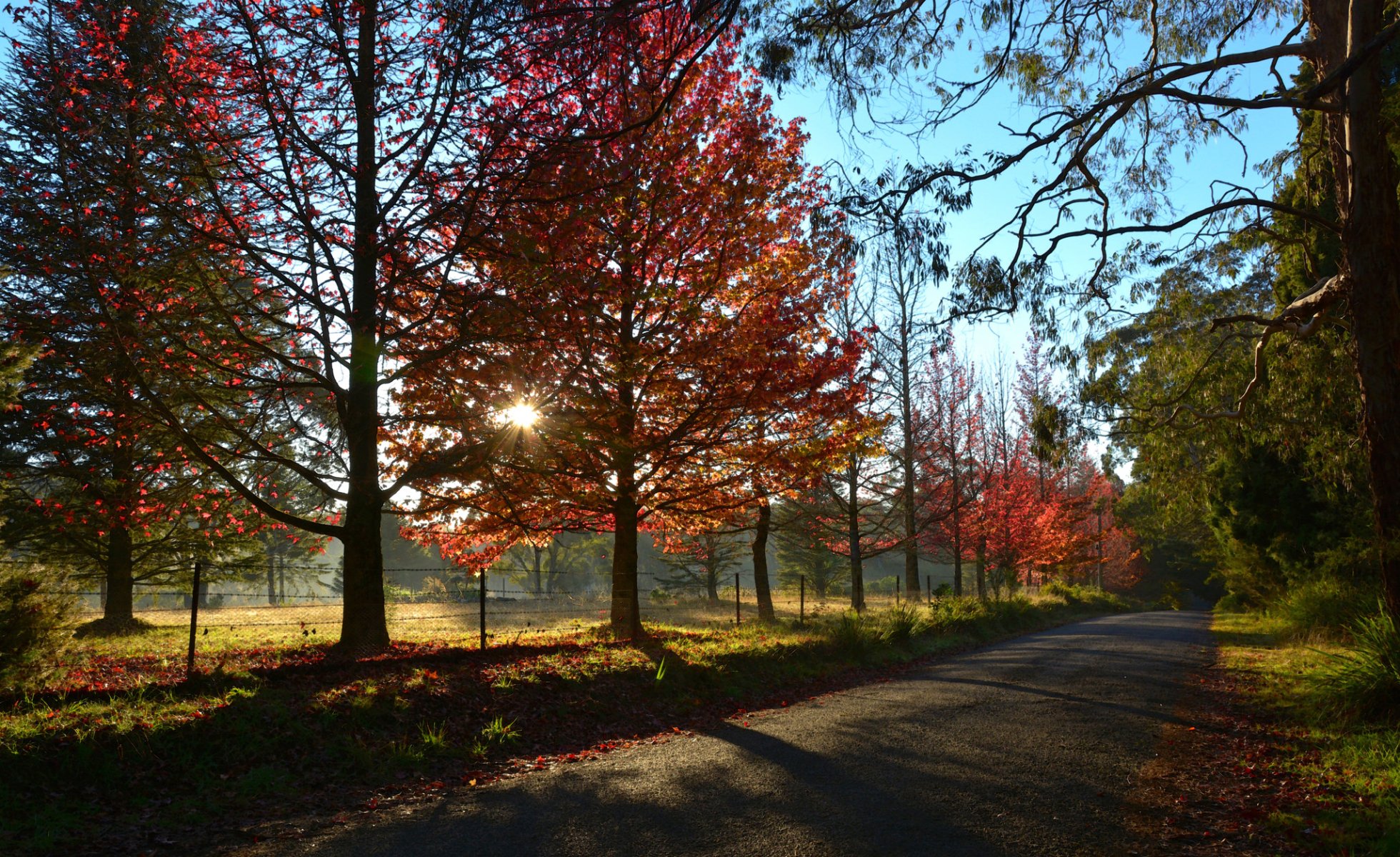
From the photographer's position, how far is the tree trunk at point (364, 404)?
10008 millimetres

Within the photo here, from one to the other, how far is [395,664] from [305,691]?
1.53m

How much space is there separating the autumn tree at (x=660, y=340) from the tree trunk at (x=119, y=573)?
7.69 m

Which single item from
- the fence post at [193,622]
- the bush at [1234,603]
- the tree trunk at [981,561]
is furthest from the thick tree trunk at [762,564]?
the bush at [1234,603]

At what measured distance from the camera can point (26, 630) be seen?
6828 millimetres

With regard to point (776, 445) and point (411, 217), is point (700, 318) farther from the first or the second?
point (411, 217)

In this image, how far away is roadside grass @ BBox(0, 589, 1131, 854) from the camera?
17.7 ft

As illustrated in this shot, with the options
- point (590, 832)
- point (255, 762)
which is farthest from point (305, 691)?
point (590, 832)

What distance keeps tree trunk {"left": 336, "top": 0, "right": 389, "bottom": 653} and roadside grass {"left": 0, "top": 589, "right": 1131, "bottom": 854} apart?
0.67 metres

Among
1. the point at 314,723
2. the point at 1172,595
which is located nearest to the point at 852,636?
the point at 314,723

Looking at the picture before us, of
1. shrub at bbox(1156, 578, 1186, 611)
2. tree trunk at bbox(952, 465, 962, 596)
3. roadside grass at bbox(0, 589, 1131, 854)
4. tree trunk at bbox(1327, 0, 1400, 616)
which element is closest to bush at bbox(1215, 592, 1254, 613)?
tree trunk at bbox(952, 465, 962, 596)

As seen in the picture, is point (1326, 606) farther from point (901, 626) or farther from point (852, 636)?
point (852, 636)

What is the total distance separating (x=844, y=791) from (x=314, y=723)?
449cm

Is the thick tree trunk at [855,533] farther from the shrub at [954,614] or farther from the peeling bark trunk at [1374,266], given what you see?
the peeling bark trunk at [1374,266]

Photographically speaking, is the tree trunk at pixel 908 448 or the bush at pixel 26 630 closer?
the bush at pixel 26 630
